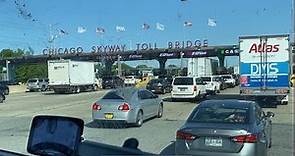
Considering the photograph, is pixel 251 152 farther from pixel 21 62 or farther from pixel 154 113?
pixel 21 62

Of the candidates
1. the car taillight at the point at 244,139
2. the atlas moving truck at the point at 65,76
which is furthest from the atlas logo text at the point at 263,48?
the atlas moving truck at the point at 65,76

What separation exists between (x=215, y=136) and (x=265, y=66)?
16966 mm

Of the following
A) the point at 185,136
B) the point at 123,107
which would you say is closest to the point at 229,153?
the point at 185,136

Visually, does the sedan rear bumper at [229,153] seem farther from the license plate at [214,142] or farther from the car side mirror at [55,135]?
the car side mirror at [55,135]

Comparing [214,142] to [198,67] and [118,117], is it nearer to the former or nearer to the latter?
[118,117]

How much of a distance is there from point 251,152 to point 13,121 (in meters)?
13.3

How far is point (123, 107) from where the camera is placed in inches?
666

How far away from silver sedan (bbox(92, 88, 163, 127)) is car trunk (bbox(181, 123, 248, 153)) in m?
8.03

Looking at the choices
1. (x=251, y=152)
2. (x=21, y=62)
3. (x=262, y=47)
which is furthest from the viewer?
(x=21, y=62)

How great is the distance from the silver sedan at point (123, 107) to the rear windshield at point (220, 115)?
749 centimetres

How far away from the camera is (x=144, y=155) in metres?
3.12

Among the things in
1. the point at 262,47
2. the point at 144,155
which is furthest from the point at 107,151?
the point at 262,47

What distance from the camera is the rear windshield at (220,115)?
29.3 feet

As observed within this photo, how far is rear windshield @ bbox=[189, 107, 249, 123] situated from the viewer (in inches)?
352
